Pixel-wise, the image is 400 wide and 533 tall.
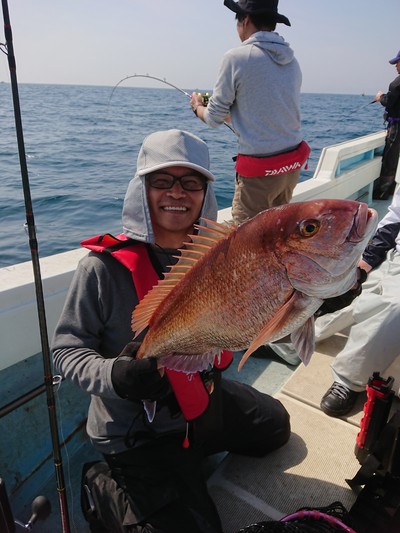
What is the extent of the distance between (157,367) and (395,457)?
4.52ft

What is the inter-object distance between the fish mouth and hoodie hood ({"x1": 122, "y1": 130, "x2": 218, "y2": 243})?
980 millimetres

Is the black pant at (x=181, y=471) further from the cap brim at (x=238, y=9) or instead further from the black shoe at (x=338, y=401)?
the cap brim at (x=238, y=9)

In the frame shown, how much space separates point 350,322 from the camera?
3.71 metres

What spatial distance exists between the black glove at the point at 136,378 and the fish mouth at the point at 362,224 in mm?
929

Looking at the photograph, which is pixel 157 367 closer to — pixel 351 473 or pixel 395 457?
pixel 395 457

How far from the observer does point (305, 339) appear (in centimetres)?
152

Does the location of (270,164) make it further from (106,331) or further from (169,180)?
(106,331)

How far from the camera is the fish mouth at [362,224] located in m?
1.28

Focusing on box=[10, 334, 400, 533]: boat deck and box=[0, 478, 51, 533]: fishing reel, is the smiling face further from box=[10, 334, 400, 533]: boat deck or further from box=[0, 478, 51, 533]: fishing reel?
box=[10, 334, 400, 533]: boat deck

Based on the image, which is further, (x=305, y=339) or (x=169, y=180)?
(x=169, y=180)

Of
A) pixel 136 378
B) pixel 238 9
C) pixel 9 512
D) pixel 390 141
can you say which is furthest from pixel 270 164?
pixel 390 141

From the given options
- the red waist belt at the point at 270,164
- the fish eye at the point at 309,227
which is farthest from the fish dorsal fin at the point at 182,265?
the red waist belt at the point at 270,164

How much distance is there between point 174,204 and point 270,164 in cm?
189

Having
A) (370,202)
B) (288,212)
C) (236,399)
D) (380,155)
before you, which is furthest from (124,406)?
(380,155)
